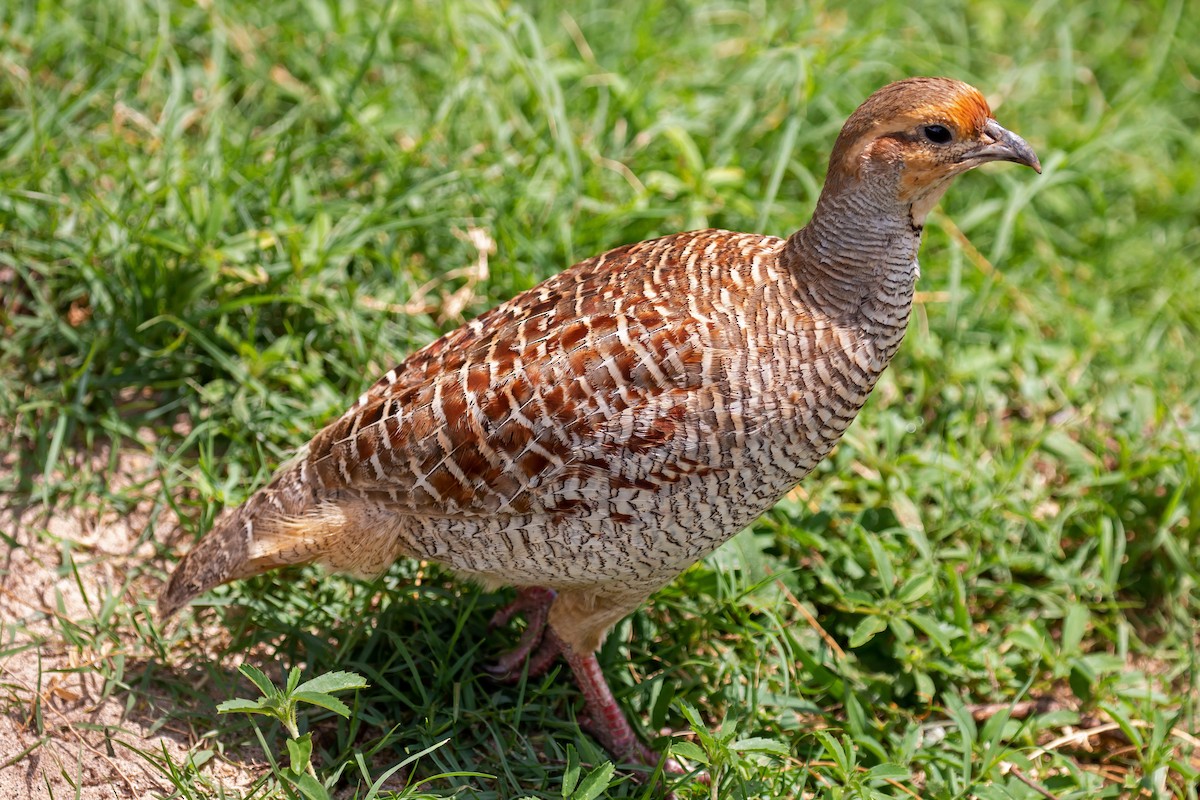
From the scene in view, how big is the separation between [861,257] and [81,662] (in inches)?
96.9

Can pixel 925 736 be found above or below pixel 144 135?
below

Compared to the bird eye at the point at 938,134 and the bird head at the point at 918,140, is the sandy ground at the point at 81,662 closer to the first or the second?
the bird head at the point at 918,140

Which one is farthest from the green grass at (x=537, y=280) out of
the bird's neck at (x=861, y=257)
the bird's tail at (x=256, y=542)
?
the bird's neck at (x=861, y=257)

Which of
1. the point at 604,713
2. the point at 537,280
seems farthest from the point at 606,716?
the point at 537,280

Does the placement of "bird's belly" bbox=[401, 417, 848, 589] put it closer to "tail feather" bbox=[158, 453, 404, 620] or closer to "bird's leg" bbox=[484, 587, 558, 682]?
"tail feather" bbox=[158, 453, 404, 620]

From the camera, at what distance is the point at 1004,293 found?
16.3 feet

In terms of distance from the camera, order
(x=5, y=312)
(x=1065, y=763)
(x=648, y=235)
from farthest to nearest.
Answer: (x=648, y=235) < (x=5, y=312) < (x=1065, y=763)

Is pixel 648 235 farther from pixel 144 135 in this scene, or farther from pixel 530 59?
pixel 144 135

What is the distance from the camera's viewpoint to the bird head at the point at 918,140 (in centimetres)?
303

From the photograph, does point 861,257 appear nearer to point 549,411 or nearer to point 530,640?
point 549,411

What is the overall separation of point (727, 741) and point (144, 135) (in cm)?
327

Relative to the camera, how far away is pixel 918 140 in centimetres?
303

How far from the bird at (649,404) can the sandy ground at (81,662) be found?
0.50 m

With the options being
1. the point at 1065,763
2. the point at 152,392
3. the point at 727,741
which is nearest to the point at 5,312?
the point at 152,392
